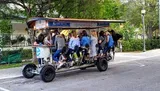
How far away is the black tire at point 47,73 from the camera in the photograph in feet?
→ 38.0

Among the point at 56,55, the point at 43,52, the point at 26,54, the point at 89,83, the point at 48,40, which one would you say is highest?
the point at 48,40

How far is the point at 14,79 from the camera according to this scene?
1302cm

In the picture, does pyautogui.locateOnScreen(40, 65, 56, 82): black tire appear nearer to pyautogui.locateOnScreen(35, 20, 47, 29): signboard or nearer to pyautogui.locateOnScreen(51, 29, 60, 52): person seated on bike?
pyautogui.locateOnScreen(51, 29, 60, 52): person seated on bike

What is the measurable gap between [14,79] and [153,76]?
5776 mm

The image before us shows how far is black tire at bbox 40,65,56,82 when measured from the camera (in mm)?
11586

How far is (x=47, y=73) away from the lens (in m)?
11.8

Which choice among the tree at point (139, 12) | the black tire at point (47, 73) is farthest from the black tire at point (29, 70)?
the tree at point (139, 12)

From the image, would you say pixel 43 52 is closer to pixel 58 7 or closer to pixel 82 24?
pixel 82 24

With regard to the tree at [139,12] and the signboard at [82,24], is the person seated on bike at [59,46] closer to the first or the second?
the signboard at [82,24]

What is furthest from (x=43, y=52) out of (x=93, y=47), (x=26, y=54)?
(x=26, y=54)

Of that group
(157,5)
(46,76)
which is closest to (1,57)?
(46,76)

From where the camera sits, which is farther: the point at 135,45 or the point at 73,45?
the point at 135,45

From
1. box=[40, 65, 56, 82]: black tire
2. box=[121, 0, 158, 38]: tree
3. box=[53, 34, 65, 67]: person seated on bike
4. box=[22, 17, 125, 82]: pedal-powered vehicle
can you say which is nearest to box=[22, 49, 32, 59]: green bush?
box=[22, 17, 125, 82]: pedal-powered vehicle

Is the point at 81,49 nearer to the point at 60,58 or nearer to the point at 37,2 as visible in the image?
the point at 60,58
